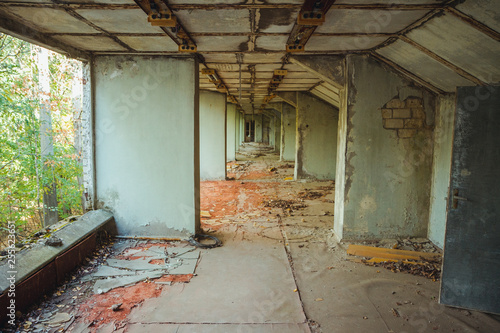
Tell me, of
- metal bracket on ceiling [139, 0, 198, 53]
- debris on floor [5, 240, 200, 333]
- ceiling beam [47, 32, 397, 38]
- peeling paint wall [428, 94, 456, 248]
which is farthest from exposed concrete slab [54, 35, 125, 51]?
peeling paint wall [428, 94, 456, 248]

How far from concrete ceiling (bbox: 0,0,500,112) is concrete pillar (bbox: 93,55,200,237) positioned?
0.36m

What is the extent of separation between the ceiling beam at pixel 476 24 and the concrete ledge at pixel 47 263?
4.75 metres

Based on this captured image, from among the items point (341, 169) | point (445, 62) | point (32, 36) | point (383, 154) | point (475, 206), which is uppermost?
point (32, 36)

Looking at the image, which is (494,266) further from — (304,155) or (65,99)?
(65,99)

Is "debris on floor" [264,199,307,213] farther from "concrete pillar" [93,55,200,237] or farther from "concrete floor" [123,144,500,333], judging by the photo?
"concrete pillar" [93,55,200,237]

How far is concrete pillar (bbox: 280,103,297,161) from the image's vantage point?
1380 centimetres

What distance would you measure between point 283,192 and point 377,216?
13.3ft

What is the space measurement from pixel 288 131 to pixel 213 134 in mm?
5083

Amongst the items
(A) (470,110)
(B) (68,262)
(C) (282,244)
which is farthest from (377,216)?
(B) (68,262)

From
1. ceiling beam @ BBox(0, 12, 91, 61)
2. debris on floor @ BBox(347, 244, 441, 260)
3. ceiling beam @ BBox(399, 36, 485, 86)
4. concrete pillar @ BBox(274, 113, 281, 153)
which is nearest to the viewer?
ceiling beam @ BBox(0, 12, 91, 61)

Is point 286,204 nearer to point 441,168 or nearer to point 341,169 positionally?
point 341,169

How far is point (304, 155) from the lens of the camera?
33.6ft

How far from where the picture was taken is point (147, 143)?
4.77 m

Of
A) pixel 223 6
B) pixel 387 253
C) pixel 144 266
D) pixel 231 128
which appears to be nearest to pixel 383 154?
pixel 387 253
